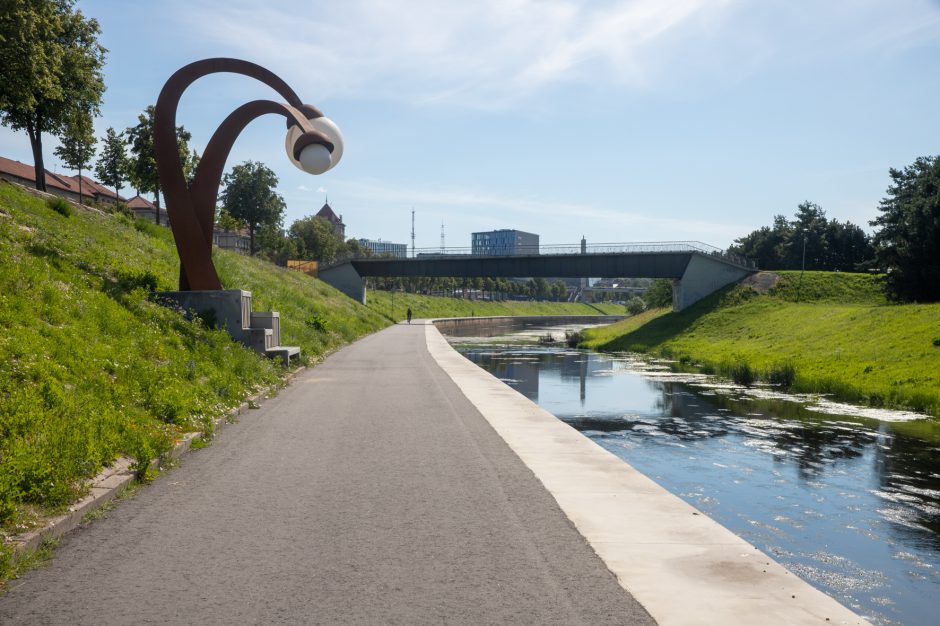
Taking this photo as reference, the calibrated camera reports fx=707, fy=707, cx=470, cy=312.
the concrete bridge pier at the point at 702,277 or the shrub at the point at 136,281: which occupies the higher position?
the concrete bridge pier at the point at 702,277

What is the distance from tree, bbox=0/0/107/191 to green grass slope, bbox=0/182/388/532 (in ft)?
27.6

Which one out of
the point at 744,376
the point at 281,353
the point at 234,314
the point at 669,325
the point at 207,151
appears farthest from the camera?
the point at 669,325

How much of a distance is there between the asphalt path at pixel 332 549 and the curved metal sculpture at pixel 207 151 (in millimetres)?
8903

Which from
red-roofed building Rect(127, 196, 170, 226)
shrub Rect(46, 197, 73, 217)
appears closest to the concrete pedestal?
shrub Rect(46, 197, 73, 217)

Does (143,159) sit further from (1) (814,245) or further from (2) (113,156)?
(1) (814,245)

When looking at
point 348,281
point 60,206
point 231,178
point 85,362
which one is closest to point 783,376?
point 85,362

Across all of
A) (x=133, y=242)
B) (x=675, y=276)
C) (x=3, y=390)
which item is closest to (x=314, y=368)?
(x=133, y=242)

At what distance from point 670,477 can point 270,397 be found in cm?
865

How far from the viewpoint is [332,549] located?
234 inches

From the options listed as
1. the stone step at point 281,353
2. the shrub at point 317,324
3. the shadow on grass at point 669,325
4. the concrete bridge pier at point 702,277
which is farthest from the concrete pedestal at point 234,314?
the concrete bridge pier at point 702,277

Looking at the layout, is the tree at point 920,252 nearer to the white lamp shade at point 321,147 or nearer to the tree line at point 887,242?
the tree line at point 887,242

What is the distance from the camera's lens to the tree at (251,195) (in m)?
75.6

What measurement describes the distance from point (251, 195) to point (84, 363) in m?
69.2

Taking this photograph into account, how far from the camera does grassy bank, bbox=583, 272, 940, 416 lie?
80.6 ft
